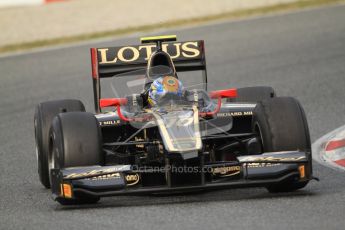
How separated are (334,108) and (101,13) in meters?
10.8

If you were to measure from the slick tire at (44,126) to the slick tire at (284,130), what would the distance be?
Answer: 2054 mm

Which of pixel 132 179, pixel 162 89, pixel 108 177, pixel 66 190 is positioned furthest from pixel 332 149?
pixel 66 190

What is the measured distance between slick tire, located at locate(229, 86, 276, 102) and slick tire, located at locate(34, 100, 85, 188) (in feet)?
5.72

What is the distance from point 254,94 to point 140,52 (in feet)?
4.27

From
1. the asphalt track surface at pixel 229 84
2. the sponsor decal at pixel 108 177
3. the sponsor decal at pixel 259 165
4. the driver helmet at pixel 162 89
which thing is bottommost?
the asphalt track surface at pixel 229 84

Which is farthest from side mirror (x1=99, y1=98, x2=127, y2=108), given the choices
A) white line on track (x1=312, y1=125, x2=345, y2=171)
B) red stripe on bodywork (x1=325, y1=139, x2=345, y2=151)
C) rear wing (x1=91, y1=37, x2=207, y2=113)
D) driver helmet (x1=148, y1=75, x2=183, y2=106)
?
red stripe on bodywork (x1=325, y1=139, x2=345, y2=151)

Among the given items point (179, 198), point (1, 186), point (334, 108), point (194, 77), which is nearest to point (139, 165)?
point (179, 198)

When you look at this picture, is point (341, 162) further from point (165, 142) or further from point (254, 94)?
point (165, 142)

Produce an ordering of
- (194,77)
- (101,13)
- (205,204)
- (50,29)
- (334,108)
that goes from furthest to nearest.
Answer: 1. (101,13)
2. (50,29)
3. (194,77)
4. (334,108)
5. (205,204)

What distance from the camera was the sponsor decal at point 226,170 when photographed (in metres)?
8.69

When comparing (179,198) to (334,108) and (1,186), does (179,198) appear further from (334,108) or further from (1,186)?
(334,108)

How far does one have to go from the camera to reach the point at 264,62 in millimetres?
17859

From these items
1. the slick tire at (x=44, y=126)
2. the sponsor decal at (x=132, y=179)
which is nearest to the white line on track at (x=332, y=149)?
the sponsor decal at (x=132, y=179)

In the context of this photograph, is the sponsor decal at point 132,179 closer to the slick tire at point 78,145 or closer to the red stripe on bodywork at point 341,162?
the slick tire at point 78,145
